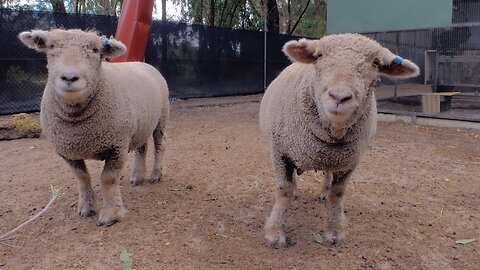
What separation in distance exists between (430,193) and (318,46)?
2692 mm

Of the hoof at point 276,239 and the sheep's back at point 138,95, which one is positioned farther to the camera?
the sheep's back at point 138,95

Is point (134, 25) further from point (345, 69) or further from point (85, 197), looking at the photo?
point (345, 69)

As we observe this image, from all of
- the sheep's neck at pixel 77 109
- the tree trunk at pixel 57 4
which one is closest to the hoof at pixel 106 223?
the sheep's neck at pixel 77 109

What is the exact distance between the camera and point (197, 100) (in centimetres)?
1328

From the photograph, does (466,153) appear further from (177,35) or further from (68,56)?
(177,35)

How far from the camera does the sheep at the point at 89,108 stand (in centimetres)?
311

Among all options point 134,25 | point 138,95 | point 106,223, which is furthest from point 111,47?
point 134,25

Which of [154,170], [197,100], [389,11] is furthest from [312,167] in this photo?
[197,100]

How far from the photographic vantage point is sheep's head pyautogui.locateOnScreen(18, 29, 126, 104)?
297cm

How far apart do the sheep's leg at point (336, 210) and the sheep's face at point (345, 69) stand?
0.77 m

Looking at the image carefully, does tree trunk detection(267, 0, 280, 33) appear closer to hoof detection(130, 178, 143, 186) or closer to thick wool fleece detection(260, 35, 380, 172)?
hoof detection(130, 178, 143, 186)

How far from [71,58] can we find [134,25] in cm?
608

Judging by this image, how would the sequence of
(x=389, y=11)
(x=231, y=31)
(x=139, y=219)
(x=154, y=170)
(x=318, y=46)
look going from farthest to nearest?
(x=231, y=31) < (x=389, y=11) < (x=154, y=170) < (x=139, y=219) < (x=318, y=46)

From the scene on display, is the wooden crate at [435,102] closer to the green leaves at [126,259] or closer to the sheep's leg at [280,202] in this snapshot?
the sheep's leg at [280,202]
